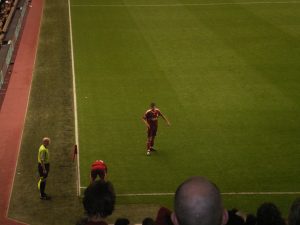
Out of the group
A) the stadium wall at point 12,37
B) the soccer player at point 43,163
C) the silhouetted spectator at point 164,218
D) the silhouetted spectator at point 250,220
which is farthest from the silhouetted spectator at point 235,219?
the stadium wall at point 12,37

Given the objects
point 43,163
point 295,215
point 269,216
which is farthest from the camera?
point 43,163

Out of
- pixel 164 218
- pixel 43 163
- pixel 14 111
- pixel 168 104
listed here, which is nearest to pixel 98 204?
pixel 164 218

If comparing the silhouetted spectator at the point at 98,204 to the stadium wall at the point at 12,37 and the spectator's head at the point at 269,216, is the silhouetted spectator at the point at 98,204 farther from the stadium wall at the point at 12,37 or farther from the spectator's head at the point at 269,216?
the stadium wall at the point at 12,37

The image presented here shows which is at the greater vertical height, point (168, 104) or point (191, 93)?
point (168, 104)

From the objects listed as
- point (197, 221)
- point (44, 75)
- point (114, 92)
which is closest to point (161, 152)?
point (114, 92)

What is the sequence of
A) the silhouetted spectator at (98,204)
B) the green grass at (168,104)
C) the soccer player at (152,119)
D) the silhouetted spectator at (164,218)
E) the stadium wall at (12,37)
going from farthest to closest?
the stadium wall at (12,37)
the soccer player at (152,119)
the green grass at (168,104)
the silhouetted spectator at (98,204)
the silhouetted spectator at (164,218)

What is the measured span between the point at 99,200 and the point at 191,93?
1603cm

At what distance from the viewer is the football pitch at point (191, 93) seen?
A: 15648 mm

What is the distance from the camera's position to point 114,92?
21.4 metres

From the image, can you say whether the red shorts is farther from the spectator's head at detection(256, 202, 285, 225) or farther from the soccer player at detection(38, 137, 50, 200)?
the spectator's head at detection(256, 202, 285, 225)

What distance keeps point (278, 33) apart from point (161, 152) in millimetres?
14789

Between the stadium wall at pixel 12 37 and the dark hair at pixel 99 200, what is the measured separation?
18283 millimetres

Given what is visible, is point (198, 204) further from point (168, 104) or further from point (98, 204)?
point (168, 104)

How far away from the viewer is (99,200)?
5375 millimetres
